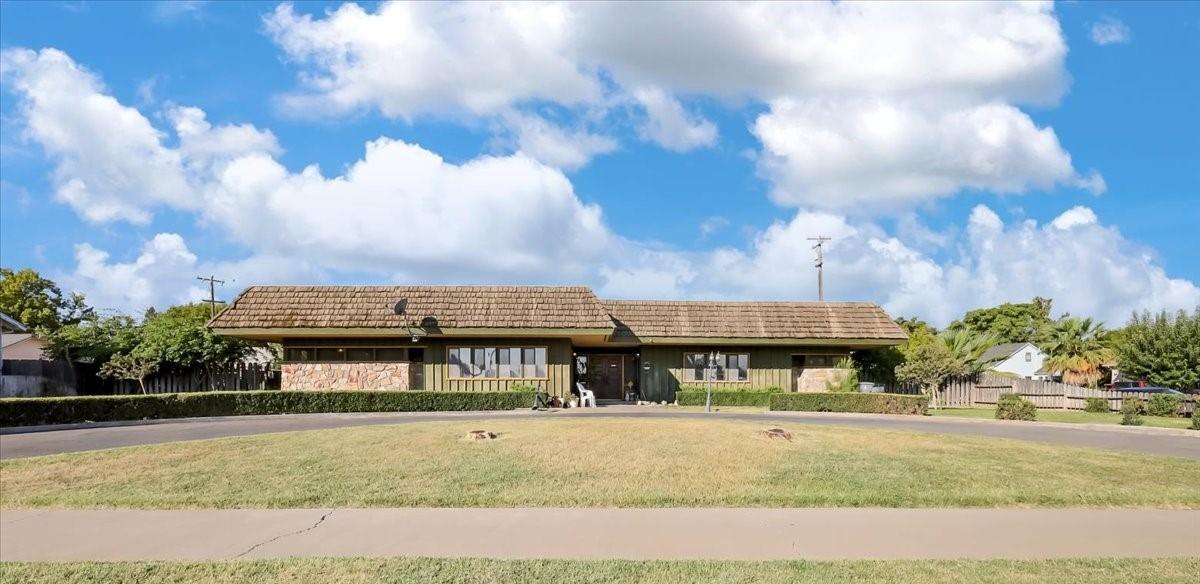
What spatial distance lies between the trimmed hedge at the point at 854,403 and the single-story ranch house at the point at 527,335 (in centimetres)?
506

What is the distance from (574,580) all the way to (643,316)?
28192 mm

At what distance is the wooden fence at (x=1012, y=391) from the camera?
3503 cm

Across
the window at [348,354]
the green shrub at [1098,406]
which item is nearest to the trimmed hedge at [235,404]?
the window at [348,354]

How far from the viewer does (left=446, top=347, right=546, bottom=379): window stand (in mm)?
32719

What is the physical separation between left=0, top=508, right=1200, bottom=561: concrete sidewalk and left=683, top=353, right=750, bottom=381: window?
2510 centimetres

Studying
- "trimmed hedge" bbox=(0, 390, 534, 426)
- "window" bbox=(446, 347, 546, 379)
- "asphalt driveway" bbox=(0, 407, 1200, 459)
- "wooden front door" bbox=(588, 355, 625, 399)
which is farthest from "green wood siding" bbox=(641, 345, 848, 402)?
"asphalt driveway" bbox=(0, 407, 1200, 459)

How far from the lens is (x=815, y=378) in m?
36.0

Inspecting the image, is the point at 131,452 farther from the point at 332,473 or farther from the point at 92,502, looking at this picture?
the point at 332,473

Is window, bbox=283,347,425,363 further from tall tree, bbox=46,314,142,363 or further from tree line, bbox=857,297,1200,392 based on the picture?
tree line, bbox=857,297,1200,392

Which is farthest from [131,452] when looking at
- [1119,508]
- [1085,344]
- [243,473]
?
[1085,344]

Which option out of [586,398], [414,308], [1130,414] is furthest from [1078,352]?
[414,308]

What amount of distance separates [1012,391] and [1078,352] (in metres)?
18.2

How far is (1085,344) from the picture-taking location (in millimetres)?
51750

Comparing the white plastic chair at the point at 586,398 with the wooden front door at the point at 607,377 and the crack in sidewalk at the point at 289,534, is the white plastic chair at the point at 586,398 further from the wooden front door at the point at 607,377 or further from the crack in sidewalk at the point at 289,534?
the crack in sidewalk at the point at 289,534
